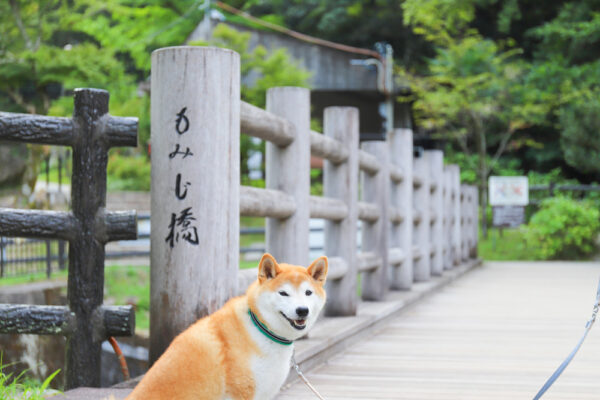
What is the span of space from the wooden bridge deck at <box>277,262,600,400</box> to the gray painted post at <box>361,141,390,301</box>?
37cm

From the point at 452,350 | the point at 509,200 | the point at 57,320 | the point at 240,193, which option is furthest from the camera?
the point at 509,200

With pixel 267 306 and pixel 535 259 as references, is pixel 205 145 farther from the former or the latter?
pixel 535 259

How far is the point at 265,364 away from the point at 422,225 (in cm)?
634

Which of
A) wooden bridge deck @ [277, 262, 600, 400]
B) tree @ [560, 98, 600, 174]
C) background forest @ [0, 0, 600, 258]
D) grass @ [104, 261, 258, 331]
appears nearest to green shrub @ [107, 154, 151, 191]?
background forest @ [0, 0, 600, 258]

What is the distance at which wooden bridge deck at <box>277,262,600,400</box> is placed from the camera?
3.35 meters

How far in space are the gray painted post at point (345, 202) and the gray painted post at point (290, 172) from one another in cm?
91

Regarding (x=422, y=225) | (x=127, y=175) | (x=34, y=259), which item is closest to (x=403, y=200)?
(x=422, y=225)

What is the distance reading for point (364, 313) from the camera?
5430 millimetres

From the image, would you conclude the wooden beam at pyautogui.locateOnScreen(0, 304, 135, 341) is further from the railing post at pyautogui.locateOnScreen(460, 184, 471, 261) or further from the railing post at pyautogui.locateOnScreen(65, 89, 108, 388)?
the railing post at pyautogui.locateOnScreen(460, 184, 471, 261)

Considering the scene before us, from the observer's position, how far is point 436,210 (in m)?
9.38

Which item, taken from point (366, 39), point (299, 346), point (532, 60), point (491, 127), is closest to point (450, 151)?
point (491, 127)

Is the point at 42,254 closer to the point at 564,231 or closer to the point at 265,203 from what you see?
the point at 265,203

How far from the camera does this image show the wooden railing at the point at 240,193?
3062 millimetres

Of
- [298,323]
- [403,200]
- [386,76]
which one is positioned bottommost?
[298,323]
